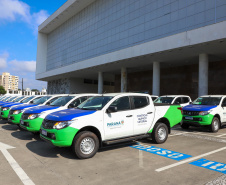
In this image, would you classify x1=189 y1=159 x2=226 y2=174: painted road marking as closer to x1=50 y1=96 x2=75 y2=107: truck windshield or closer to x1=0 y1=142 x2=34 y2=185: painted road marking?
x1=0 y1=142 x2=34 y2=185: painted road marking

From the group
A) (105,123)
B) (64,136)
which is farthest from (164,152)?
(64,136)

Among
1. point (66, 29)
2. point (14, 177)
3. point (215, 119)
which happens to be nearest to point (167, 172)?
point (14, 177)

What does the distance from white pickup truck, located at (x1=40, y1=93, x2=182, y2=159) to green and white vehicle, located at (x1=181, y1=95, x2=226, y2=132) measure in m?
2.81

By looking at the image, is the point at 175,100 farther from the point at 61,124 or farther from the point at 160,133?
the point at 61,124

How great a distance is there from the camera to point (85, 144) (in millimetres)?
5270

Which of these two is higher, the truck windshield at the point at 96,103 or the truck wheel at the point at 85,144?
the truck windshield at the point at 96,103

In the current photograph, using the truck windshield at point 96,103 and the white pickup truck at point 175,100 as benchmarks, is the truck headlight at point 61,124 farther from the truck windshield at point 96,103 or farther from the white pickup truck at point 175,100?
the white pickup truck at point 175,100

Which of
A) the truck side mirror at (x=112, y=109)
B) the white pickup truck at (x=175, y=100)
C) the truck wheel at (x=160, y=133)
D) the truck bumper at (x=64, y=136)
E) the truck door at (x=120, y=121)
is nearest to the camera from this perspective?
the truck bumper at (x=64, y=136)

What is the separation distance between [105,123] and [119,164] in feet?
3.89

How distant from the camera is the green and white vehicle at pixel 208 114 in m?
9.19

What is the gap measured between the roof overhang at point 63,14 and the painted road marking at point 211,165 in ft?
115

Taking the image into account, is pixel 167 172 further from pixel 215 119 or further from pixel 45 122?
pixel 215 119

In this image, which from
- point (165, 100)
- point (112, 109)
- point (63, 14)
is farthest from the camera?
point (63, 14)

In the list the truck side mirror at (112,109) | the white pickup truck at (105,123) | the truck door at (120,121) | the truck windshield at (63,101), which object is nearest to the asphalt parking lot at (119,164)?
the white pickup truck at (105,123)
